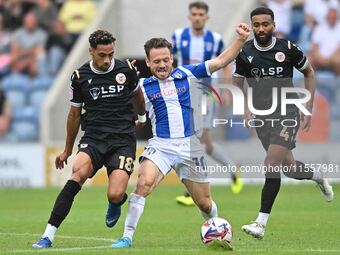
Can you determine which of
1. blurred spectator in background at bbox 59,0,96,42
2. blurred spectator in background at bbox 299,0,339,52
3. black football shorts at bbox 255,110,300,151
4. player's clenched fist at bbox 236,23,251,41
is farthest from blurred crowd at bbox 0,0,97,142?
player's clenched fist at bbox 236,23,251,41

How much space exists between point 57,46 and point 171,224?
38.6 feet

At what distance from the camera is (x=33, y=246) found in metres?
10.1

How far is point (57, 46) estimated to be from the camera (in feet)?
79.3

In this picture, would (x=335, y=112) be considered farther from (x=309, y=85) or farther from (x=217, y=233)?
(x=217, y=233)

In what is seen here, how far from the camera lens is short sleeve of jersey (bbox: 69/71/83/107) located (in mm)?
10594

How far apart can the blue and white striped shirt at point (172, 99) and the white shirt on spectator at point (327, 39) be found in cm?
1156

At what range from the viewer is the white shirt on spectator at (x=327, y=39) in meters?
21.9

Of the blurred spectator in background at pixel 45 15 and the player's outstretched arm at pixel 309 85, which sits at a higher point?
the blurred spectator in background at pixel 45 15

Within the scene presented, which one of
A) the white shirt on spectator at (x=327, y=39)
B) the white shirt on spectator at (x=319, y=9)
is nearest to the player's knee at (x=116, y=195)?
the white shirt on spectator at (x=327, y=39)

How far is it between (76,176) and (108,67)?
1.17 metres

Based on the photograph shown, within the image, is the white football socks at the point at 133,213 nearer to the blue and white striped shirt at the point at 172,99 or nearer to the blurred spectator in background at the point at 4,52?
the blue and white striped shirt at the point at 172,99

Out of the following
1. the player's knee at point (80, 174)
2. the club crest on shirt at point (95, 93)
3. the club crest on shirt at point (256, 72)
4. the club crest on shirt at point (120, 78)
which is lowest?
the player's knee at point (80, 174)

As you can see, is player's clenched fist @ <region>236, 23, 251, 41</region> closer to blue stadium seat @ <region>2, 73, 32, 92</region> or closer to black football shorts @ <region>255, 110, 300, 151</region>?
black football shorts @ <region>255, 110, 300, 151</region>

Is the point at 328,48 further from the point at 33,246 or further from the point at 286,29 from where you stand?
the point at 33,246
